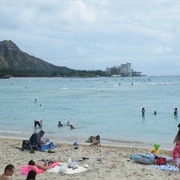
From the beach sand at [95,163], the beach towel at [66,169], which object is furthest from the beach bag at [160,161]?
the beach towel at [66,169]

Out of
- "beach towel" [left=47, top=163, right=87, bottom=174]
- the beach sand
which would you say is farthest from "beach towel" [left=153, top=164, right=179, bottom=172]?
"beach towel" [left=47, top=163, right=87, bottom=174]

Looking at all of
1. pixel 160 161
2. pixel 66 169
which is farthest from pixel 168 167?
pixel 66 169

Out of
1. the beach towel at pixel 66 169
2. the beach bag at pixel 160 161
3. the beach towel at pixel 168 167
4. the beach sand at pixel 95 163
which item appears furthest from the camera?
the beach bag at pixel 160 161

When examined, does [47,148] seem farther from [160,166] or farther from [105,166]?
[160,166]

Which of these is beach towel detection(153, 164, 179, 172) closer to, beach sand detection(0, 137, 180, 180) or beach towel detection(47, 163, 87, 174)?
beach sand detection(0, 137, 180, 180)

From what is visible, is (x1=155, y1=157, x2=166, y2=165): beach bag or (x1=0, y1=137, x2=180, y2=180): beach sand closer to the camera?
(x1=0, y1=137, x2=180, y2=180): beach sand

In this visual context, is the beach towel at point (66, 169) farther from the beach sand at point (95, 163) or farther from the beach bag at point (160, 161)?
the beach bag at point (160, 161)

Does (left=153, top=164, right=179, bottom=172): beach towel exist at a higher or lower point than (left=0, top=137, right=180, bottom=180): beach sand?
higher

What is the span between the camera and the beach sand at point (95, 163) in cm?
1009

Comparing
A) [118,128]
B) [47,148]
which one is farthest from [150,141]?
[47,148]

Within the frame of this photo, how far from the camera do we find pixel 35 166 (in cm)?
1062

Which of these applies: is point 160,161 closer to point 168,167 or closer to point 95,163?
point 168,167

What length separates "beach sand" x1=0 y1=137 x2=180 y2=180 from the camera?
1009 centimetres

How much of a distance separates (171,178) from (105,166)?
245 centimetres
